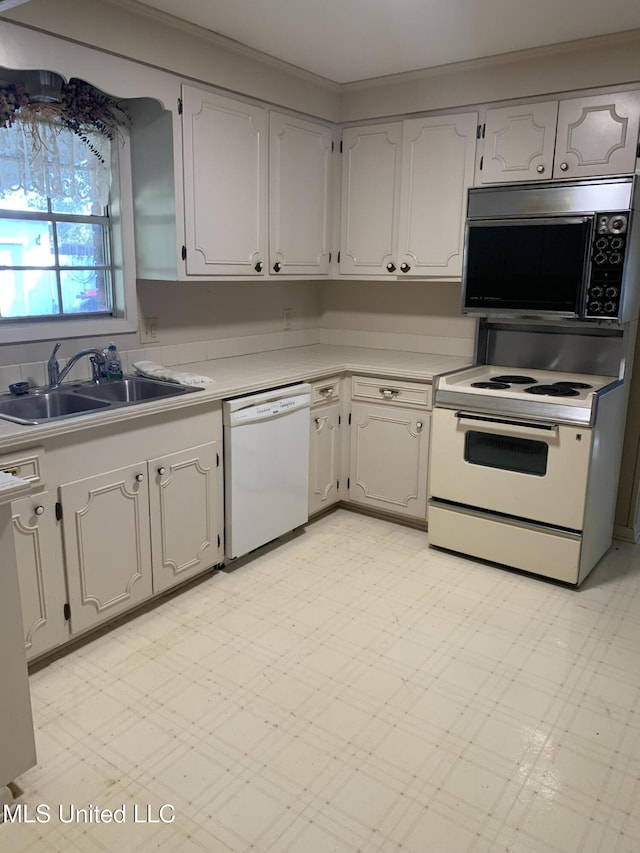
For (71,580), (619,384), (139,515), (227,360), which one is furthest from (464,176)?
(71,580)

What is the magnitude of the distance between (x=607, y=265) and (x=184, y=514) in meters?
2.07

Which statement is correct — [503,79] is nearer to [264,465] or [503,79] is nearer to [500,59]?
[500,59]

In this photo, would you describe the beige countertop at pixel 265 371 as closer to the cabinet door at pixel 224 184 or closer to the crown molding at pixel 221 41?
the cabinet door at pixel 224 184

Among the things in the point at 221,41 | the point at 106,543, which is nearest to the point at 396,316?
the point at 221,41

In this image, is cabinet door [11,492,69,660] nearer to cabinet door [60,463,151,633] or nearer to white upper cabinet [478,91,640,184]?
cabinet door [60,463,151,633]

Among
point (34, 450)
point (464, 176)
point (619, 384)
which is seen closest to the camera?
point (34, 450)

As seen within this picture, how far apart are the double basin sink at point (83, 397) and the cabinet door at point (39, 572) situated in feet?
1.07

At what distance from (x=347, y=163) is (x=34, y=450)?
2444mm

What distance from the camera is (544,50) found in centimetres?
287

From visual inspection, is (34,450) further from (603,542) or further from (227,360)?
(603,542)

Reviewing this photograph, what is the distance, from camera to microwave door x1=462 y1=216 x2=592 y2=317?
2830mm

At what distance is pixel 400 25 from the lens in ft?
8.58

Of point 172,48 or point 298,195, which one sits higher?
point 172,48

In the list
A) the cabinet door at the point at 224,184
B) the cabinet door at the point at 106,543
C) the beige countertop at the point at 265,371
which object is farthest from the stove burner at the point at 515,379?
the cabinet door at the point at 106,543
